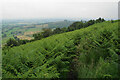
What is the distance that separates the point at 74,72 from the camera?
3.08 metres

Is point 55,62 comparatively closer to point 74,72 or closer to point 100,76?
point 74,72

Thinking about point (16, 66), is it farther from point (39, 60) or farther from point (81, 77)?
point (81, 77)

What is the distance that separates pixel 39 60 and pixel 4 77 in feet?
3.95

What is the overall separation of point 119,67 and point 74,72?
127cm

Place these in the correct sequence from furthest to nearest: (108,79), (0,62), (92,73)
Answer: (0,62) → (92,73) → (108,79)

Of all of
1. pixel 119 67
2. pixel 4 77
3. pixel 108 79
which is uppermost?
pixel 119 67

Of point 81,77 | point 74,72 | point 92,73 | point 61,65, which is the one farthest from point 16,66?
point 92,73

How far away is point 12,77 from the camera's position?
2.76 m

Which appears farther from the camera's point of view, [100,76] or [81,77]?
[81,77]

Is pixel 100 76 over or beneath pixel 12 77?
over

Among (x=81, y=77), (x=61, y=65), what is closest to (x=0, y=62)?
(x=61, y=65)

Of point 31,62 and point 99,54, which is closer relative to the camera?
point 99,54

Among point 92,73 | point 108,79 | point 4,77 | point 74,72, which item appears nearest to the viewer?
point 108,79

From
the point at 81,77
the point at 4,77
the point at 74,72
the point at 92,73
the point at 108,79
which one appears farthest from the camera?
the point at 74,72
